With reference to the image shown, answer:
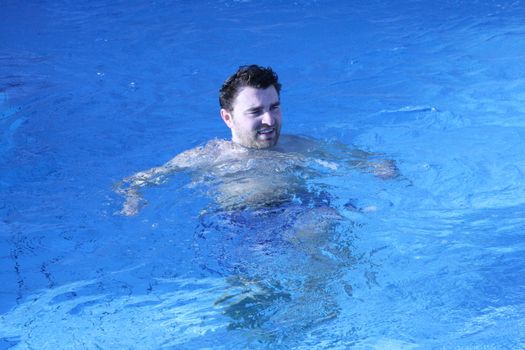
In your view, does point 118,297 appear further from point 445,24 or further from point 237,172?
point 445,24

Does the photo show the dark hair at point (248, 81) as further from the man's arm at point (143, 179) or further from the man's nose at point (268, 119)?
the man's arm at point (143, 179)

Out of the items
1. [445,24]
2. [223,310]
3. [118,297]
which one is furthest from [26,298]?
[445,24]

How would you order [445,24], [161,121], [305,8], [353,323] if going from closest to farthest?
1. [353,323]
2. [161,121]
3. [445,24]
4. [305,8]

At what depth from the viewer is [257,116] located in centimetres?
484

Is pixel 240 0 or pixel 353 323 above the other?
pixel 240 0

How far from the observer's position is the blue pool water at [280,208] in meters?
3.78

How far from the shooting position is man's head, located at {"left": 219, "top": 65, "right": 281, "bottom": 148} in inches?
189

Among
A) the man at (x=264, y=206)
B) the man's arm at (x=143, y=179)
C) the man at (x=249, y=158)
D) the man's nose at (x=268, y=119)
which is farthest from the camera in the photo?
the man's nose at (x=268, y=119)

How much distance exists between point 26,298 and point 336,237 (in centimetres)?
169

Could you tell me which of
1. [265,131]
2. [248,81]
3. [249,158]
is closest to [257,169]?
[249,158]

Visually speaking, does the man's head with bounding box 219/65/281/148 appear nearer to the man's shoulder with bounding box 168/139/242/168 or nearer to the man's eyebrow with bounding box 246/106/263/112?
the man's eyebrow with bounding box 246/106/263/112

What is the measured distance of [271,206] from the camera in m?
4.45

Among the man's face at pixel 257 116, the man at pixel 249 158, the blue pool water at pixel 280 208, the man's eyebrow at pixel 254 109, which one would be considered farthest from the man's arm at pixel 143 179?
the man's eyebrow at pixel 254 109

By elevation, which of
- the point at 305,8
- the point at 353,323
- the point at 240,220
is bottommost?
the point at 353,323
